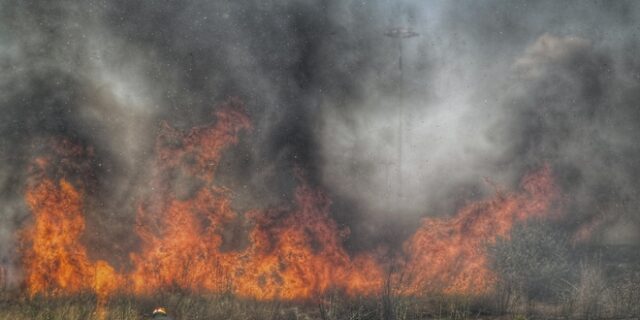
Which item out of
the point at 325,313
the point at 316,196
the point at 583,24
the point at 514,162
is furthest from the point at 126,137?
the point at 583,24

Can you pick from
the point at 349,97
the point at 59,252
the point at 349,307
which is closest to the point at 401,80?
the point at 349,97

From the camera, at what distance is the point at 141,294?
46.1 ft

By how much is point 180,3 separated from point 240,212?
7.14 meters

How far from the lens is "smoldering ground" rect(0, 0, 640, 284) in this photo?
17.2m

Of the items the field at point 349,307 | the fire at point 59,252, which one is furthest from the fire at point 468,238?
the fire at point 59,252

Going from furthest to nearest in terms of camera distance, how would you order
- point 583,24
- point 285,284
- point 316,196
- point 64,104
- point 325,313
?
point 583,24
point 316,196
point 64,104
point 285,284
point 325,313

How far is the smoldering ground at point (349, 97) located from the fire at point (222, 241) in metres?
0.51

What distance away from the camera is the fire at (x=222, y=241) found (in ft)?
49.5

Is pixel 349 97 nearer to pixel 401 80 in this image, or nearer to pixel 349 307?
pixel 401 80

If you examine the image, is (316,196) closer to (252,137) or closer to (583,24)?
(252,137)

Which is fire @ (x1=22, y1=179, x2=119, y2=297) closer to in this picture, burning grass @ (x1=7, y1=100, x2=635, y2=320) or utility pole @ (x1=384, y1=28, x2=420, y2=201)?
burning grass @ (x1=7, y1=100, x2=635, y2=320)

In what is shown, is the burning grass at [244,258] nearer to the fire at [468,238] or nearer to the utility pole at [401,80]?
the fire at [468,238]

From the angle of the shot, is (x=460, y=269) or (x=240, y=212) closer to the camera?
(x=460, y=269)

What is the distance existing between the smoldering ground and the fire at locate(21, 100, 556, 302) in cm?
51
